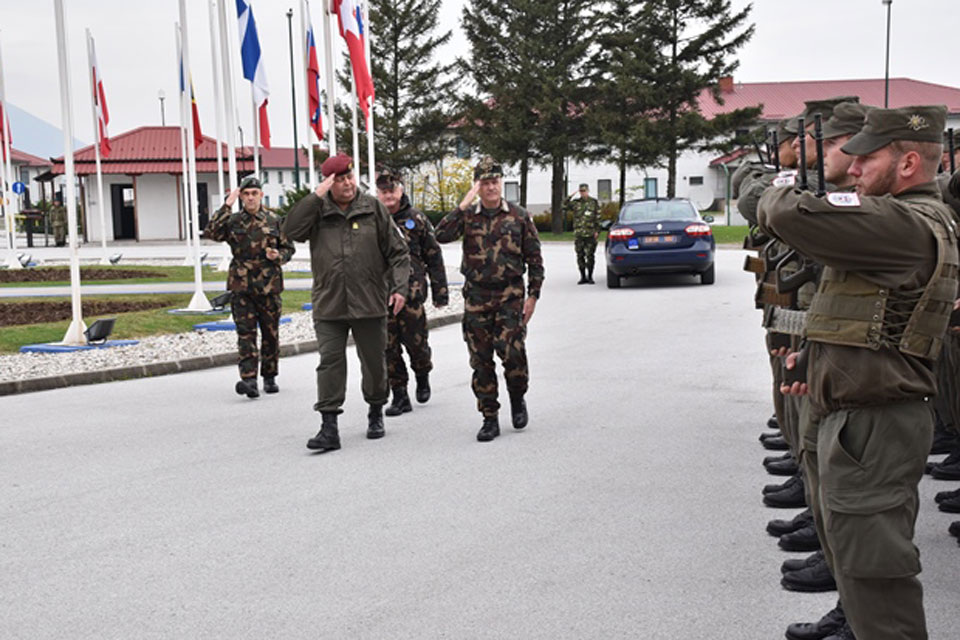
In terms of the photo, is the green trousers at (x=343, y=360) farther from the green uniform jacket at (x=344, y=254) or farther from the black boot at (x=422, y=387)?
the black boot at (x=422, y=387)

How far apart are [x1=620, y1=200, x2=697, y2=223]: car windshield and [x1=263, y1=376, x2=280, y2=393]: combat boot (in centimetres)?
1158

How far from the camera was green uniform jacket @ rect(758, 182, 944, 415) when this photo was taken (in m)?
3.36

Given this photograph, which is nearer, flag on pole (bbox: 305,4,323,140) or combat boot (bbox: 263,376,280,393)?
combat boot (bbox: 263,376,280,393)

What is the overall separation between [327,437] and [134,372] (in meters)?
4.69

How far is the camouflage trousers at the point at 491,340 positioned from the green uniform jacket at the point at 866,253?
14.9 ft

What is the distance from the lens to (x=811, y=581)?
466 centimetres

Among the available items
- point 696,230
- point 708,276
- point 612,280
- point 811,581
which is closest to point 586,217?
point 612,280

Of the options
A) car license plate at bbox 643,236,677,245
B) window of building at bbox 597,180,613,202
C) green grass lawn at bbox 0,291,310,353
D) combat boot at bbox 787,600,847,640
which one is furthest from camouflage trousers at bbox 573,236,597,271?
window of building at bbox 597,180,613,202

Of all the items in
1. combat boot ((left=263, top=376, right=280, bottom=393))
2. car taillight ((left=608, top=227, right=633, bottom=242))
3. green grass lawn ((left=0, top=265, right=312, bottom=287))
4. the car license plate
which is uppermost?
car taillight ((left=608, top=227, right=633, bottom=242))

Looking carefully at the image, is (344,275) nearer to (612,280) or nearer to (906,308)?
(906,308)

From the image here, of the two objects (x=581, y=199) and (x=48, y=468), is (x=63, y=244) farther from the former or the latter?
(x=48, y=468)

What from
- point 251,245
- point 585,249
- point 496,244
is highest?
point 496,244

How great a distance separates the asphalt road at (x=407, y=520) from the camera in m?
4.45

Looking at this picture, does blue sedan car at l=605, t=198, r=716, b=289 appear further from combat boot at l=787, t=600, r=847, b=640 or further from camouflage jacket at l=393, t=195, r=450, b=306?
combat boot at l=787, t=600, r=847, b=640
